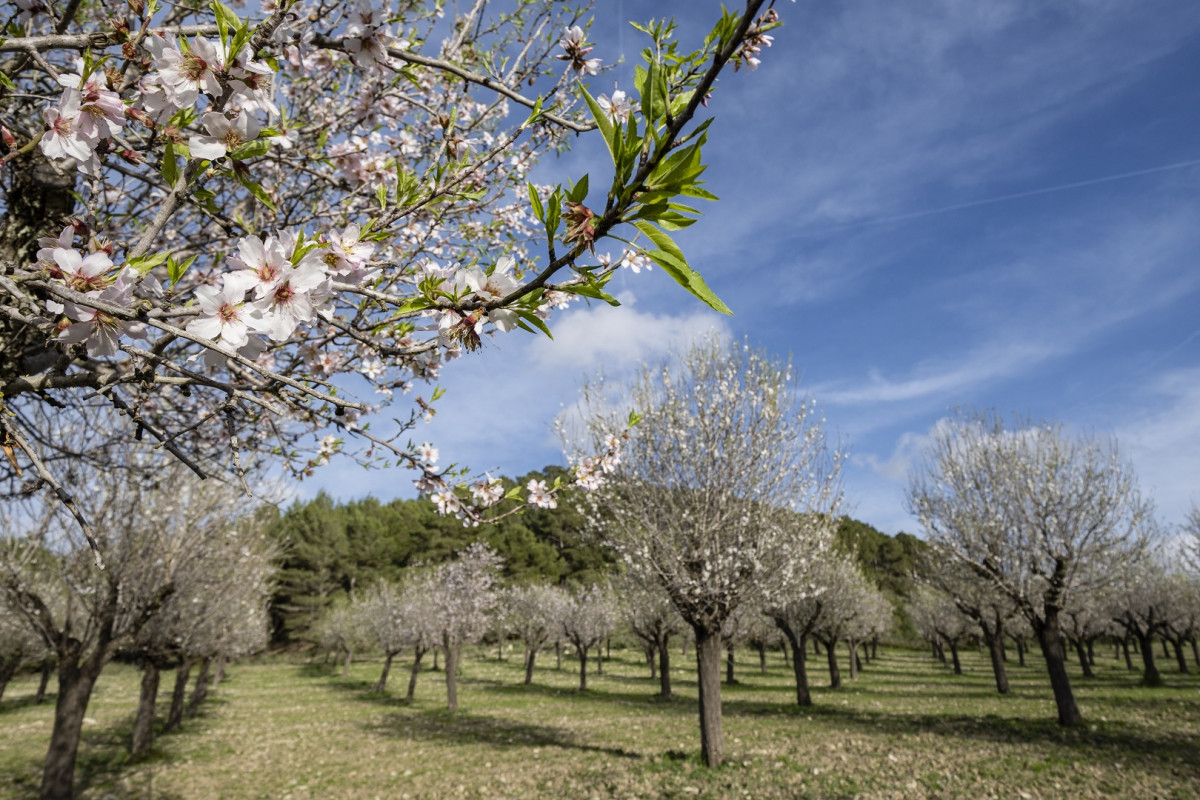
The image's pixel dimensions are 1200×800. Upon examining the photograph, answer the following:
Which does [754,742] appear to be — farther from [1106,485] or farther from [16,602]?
[16,602]

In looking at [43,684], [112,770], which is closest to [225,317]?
[112,770]

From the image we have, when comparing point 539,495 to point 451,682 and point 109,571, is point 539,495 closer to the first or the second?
point 109,571

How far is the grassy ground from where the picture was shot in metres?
8.84

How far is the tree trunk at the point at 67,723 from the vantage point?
7773mm

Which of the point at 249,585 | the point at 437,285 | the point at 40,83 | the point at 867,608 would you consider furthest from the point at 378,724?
the point at 867,608

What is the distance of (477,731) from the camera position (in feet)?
50.3

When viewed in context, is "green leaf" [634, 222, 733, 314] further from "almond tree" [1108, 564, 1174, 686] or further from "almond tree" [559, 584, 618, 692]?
"almond tree" [1108, 564, 1174, 686]

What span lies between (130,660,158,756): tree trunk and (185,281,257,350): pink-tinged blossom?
50.5 ft

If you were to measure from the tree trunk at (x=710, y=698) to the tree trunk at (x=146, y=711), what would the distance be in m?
11.5

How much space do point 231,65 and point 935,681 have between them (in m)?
32.7

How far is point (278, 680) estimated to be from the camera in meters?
34.3

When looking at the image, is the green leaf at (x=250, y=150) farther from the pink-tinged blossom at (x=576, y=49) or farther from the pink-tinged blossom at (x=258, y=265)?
the pink-tinged blossom at (x=576, y=49)

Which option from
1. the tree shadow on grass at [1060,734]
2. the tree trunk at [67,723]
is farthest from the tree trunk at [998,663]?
the tree trunk at [67,723]

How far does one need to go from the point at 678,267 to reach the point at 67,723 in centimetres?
1127
